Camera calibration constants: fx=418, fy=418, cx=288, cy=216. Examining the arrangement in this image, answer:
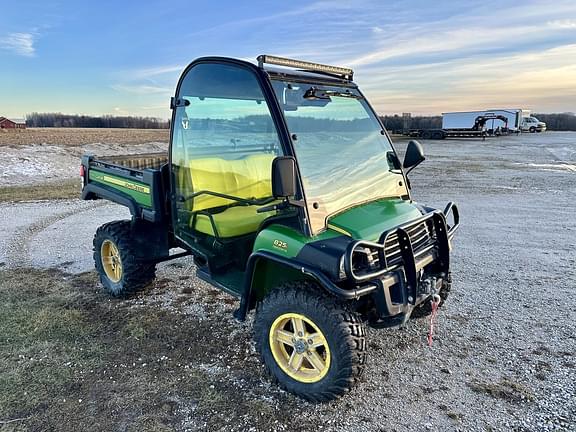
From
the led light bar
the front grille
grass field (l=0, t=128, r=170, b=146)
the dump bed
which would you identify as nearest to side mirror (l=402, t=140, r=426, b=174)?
the front grille

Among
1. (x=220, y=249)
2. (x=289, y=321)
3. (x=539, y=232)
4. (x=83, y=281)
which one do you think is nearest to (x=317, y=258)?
(x=289, y=321)

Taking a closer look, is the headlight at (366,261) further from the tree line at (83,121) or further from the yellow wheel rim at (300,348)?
the tree line at (83,121)

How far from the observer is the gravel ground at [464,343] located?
278cm

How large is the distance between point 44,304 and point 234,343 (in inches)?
88.9

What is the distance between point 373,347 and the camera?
3.58 meters

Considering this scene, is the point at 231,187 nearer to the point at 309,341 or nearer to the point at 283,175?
the point at 283,175

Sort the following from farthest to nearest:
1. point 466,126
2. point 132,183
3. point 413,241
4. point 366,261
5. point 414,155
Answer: point 466,126 < point 132,183 < point 414,155 < point 413,241 < point 366,261

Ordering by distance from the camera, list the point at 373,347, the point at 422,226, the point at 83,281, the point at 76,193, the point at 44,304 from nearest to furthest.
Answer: the point at 422,226
the point at 373,347
the point at 44,304
the point at 83,281
the point at 76,193

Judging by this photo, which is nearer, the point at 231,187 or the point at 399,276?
the point at 399,276

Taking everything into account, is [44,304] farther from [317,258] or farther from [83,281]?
[317,258]

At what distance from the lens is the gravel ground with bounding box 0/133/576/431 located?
2779mm

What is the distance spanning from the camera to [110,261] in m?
4.84

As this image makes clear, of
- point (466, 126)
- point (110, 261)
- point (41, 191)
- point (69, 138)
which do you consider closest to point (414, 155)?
point (110, 261)

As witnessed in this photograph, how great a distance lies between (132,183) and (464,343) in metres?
3.57
